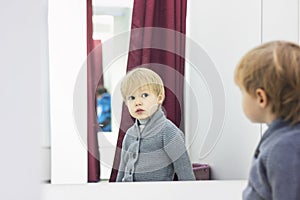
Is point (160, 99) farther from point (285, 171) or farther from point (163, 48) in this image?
point (285, 171)

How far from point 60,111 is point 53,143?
11 cm

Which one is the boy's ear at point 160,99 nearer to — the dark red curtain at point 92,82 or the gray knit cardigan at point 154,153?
the gray knit cardigan at point 154,153

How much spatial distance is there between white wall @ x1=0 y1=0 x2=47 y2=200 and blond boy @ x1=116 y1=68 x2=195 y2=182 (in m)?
0.64

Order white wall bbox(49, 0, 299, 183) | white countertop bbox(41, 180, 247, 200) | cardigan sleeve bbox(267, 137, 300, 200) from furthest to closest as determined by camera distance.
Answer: white wall bbox(49, 0, 299, 183) < white countertop bbox(41, 180, 247, 200) < cardigan sleeve bbox(267, 137, 300, 200)

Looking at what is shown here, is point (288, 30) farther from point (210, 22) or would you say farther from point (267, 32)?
point (210, 22)

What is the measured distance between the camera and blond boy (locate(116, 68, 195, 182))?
151cm

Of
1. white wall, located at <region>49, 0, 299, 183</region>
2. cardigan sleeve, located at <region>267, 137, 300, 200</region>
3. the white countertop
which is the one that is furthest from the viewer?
white wall, located at <region>49, 0, 299, 183</region>

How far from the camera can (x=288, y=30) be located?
1.57 meters

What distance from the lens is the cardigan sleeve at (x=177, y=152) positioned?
153cm

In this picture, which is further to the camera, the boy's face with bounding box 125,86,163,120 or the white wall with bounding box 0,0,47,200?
the boy's face with bounding box 125,86,163,120

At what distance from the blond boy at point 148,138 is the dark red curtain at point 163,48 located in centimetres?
2

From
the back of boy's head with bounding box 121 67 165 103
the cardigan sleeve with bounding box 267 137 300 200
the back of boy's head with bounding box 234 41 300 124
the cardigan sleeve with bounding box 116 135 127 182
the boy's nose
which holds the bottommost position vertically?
the cardigan sleeve with bounding box 116 135 127 182

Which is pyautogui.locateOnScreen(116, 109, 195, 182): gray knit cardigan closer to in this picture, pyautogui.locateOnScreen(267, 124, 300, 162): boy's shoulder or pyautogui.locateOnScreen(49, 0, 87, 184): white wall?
pyautogui.locateOnScreen(49, 0, 87, 184): white wall

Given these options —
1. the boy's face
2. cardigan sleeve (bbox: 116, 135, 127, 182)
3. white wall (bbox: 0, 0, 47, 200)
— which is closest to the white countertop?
cardigan sleeve (bbox: 116, 135, 127, 182)
